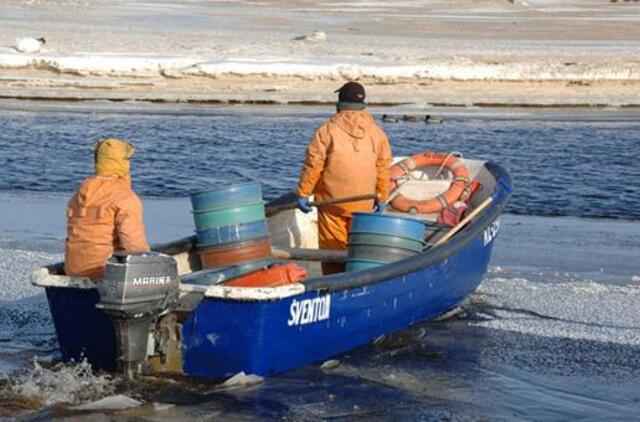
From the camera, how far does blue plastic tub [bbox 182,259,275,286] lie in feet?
30.1

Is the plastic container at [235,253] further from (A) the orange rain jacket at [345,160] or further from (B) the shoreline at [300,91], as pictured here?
(B) the shoreline at [300,91]

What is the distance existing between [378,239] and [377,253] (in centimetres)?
10

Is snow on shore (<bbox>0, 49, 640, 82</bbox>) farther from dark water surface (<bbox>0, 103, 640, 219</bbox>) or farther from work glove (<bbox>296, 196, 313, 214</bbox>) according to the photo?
work glove (<bbox>296, 196, 313, 214</bbox>)

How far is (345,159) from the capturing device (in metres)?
10.5

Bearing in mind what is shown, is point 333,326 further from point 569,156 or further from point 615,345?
point 569,156

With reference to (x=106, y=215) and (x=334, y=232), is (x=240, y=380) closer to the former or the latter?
(x=106, y=215)

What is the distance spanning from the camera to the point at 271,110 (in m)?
28.3

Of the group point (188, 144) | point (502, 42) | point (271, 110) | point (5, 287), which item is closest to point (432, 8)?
point (502, 42)

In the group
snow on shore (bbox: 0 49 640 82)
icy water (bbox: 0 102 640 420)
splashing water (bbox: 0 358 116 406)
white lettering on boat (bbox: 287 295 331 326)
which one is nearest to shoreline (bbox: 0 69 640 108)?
snow on shore (bbox: 0 49 640 82)

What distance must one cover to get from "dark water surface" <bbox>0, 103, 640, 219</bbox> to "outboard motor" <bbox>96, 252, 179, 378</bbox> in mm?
8838

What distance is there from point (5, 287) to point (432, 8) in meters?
53.1

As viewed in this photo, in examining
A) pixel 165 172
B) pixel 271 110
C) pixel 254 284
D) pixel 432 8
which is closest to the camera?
pixel 254 284

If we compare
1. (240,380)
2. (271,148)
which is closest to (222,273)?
(240,380)

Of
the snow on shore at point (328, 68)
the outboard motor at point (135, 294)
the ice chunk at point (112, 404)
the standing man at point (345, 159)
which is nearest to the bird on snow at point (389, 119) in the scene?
the snow on shore at point (328, 68)
